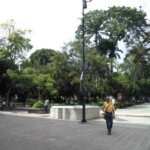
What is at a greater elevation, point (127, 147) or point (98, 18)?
point (98, 18)

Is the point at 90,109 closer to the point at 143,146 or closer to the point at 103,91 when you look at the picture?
the point at 143,146

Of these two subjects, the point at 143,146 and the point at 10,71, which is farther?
the point at 10,71

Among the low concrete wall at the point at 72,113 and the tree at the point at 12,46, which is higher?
the tree at the point at 12,46

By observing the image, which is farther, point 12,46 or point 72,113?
point 12,46

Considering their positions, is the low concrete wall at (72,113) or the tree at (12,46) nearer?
the low concrete wall at (72,113)

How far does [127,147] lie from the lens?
12141mm

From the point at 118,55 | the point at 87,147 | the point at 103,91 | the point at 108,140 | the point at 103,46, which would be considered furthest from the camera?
the point at 118,55

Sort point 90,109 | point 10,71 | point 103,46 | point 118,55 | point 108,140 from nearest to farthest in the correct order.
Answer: point 108,140
point 90,109
point 10,71
point 103,46
point 118,55

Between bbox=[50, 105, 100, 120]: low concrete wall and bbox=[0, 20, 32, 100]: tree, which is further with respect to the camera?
bbox=[0, 20, 32, 100]: tree

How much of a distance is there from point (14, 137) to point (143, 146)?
467cm

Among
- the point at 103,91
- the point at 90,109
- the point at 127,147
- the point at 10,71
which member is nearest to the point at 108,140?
the point at 127,147

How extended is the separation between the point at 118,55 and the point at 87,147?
175 feet

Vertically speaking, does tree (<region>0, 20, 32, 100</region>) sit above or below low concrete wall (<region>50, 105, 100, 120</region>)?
above

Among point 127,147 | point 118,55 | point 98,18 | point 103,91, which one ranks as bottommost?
point 127,147
